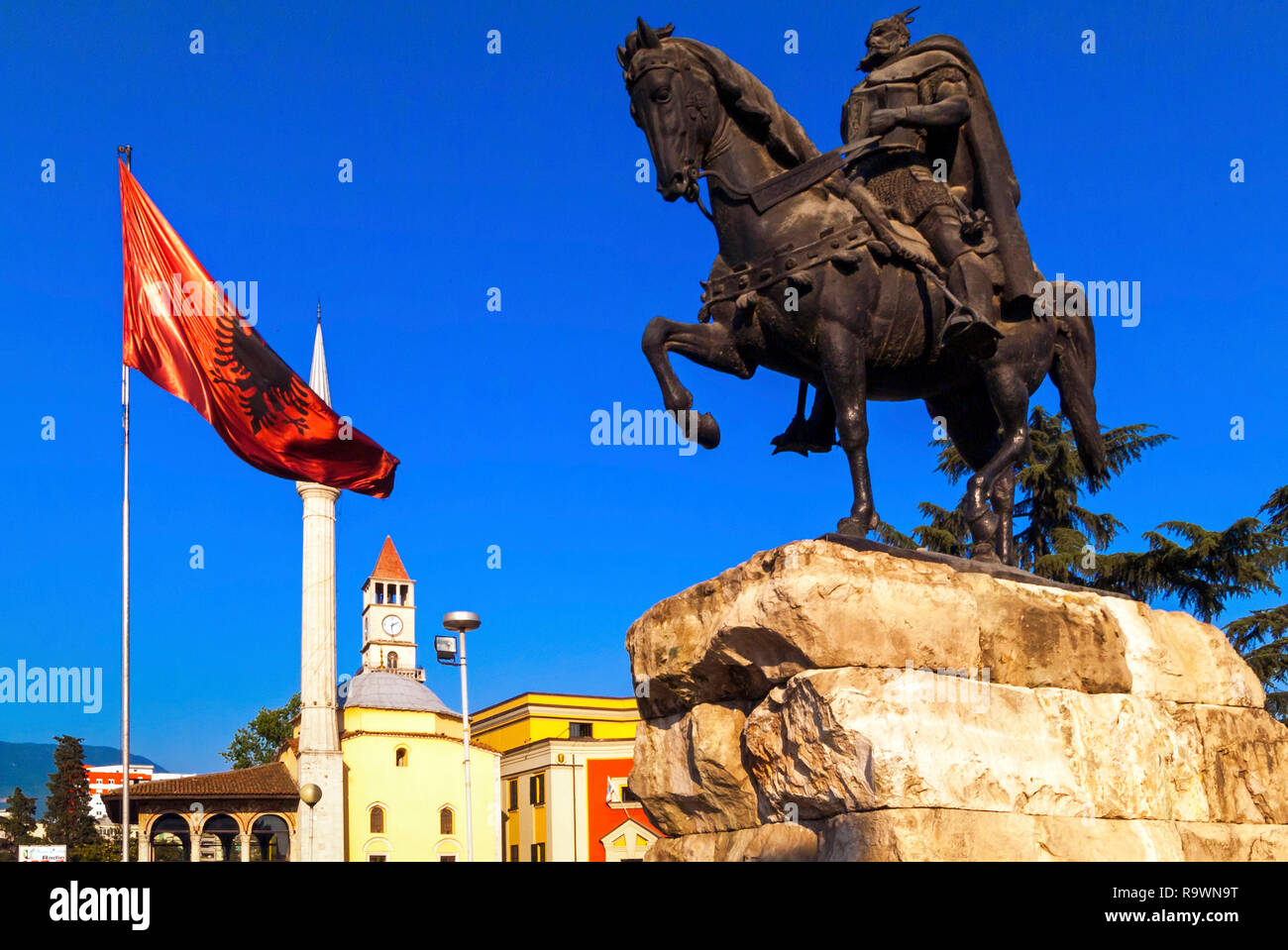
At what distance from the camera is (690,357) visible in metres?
6.54

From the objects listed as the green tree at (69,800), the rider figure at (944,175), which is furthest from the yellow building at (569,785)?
the rider figure at (944,175)

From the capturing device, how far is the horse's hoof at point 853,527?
631cm

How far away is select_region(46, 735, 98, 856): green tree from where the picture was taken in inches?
2677

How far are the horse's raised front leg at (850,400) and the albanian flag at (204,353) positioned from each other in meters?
11.2

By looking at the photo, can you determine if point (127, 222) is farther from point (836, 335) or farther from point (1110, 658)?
point (1110, 658)

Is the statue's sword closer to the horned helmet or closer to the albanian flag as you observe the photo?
the horned helmet

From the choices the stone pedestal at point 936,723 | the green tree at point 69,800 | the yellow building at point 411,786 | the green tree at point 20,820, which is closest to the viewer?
the stone pedestal at point 936,723

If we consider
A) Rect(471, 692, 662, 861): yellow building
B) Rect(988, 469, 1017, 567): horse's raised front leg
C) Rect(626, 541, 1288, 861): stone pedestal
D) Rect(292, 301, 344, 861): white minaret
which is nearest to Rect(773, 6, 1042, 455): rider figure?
Rect(988, 469, 1017, 567): horse's raised front leg

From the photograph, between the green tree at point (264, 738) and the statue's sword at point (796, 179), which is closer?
the statue's sword at point (796, 179)

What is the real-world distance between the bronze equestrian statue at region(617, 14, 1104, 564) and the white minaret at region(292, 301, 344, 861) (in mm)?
50219

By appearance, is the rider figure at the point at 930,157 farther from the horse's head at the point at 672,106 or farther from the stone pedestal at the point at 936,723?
the stone pedestal at the point at 936,723

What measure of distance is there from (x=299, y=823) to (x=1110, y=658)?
5374 centimetres

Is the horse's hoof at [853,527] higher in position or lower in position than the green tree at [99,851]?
higher

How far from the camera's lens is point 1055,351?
759 cm
